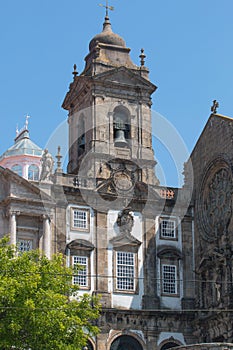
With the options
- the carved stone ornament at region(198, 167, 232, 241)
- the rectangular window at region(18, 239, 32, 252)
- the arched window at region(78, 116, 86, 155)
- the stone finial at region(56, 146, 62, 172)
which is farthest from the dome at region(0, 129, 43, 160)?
the rectangular window at region(18, 239, 32, 252)

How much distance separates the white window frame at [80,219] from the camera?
1696 inches

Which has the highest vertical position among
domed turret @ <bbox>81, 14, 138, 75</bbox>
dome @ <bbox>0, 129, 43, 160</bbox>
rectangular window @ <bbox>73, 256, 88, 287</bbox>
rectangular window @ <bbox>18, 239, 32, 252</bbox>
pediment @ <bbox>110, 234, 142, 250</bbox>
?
dome @ <bbox>0, 129, 43, 160</bbox>

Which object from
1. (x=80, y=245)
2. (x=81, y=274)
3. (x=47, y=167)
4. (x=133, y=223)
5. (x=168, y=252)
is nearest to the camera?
(x=81, y=274)

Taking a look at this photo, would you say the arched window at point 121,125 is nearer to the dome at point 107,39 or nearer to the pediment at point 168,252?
the dome at point 107,39

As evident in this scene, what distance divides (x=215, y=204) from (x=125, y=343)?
7631 millimetres

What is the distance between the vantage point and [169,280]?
44.2 meters

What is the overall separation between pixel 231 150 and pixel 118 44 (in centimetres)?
1021

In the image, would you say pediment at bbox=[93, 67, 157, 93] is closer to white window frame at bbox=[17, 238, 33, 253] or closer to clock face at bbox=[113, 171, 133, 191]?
clock face at bbox=[113, 171, 133, 191]

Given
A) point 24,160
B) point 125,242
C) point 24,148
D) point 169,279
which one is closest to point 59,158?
point 125,242

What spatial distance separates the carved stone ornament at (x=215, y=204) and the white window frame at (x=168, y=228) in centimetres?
145

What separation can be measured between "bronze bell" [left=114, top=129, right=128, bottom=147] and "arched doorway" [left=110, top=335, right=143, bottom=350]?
9693mm

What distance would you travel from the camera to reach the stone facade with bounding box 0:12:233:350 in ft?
138

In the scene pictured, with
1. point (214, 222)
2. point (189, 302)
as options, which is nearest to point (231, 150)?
point (214, 222)

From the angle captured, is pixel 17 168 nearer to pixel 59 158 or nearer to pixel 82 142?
pixel 82 142
